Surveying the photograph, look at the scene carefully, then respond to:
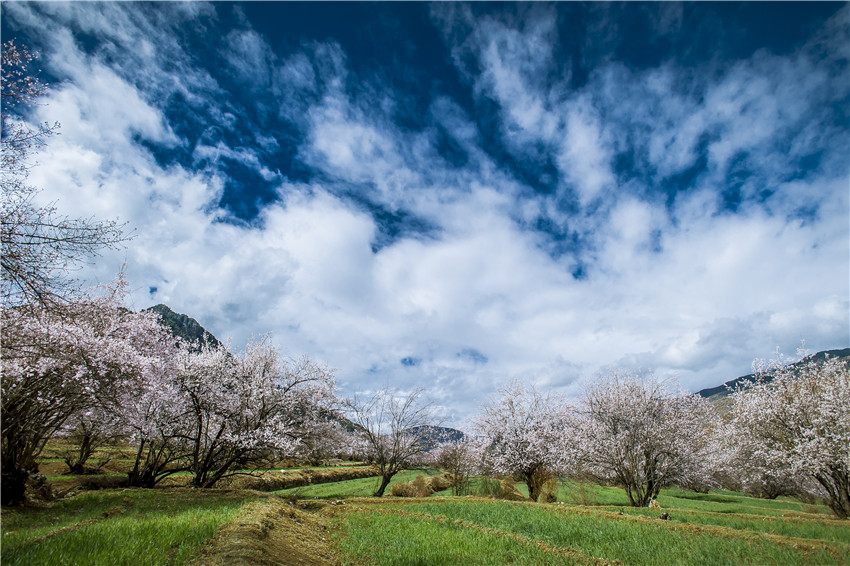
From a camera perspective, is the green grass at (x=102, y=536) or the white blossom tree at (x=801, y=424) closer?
the green grass at (x=102, y=536)

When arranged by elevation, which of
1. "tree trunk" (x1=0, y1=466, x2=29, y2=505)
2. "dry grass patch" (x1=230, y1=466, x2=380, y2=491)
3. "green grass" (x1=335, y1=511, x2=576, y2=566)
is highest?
"tree trunk" (x1=0, y1=466, x2=29, y2=505)

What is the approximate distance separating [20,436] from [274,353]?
11.2 meters

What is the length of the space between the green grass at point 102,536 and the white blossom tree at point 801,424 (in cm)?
2748

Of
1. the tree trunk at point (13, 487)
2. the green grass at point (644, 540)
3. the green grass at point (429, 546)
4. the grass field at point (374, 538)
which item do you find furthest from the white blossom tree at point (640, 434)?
the tree trunk at point (13, 487)

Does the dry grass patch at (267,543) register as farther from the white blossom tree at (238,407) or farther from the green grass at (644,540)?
the white blossom tree at (238,407)

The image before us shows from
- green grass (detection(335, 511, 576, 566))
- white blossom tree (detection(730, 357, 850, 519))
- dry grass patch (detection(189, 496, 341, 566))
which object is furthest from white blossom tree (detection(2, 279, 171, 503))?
white blossom tree (detection(730, 357, 850, 519))

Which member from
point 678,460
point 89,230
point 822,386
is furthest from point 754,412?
point 89,230

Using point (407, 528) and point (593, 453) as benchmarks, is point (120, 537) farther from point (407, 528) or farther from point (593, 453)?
point (593, 453)

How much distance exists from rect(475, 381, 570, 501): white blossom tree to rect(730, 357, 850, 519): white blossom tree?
11734 mm

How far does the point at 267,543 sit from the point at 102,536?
9.45ft

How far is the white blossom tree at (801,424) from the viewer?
18578mm

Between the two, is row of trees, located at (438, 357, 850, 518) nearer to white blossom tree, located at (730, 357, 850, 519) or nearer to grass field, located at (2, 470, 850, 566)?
white blossom tree, located at (730, 357, 850, 519)

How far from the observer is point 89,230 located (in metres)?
8.81

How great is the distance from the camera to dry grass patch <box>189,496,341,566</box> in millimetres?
6055
